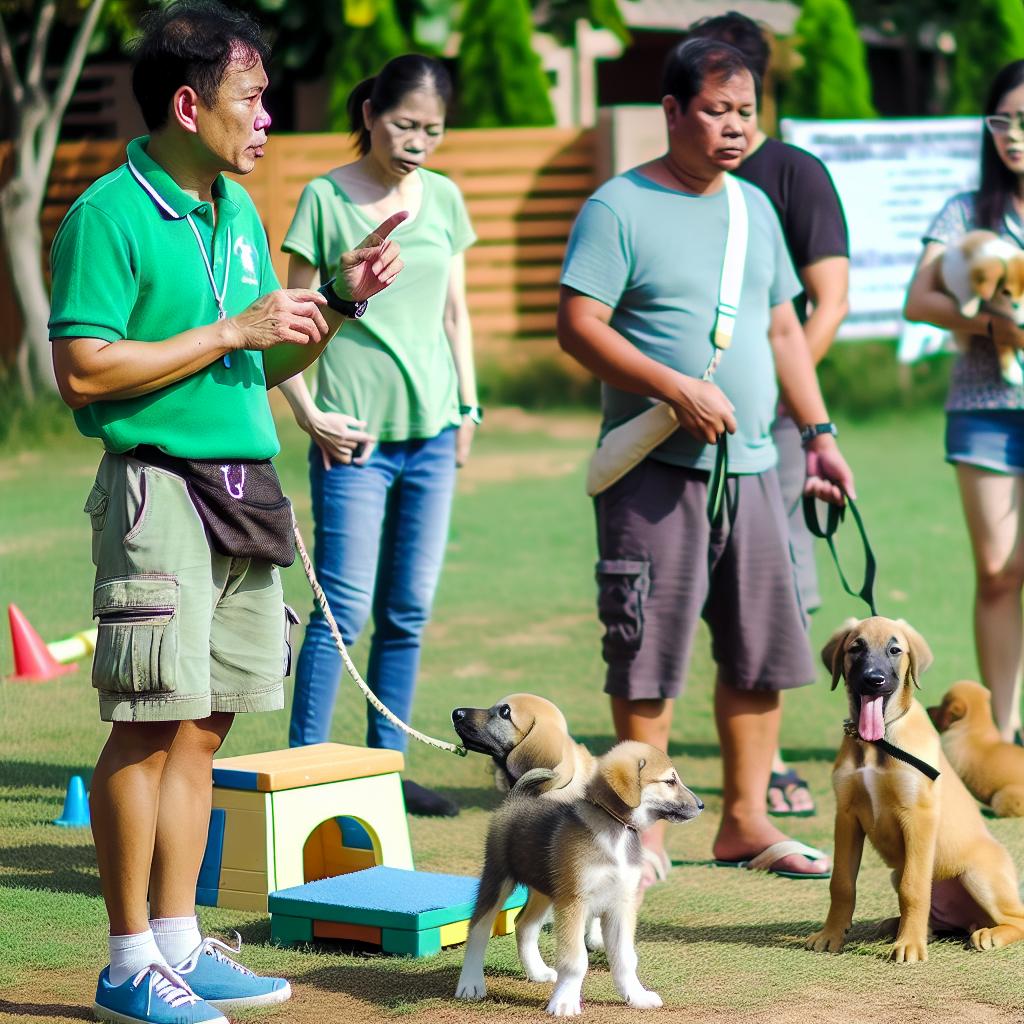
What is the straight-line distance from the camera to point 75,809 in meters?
5.38

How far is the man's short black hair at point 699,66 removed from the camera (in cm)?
479

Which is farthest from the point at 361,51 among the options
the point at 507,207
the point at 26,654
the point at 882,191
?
the point at 26,654

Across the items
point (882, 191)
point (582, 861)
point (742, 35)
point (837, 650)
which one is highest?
point (742, 35)

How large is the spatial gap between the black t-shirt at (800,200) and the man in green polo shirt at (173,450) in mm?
2363

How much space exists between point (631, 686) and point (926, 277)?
211cm

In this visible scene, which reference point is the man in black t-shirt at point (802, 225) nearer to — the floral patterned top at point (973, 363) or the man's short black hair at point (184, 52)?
the floral patterned top at point (973, 363)

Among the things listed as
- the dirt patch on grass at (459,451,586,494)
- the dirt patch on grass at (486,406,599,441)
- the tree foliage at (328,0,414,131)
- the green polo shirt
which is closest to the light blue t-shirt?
the green polo shirt

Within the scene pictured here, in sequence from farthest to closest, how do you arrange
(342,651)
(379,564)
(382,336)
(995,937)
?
(379,564) → (382,336) → (342,651) → (995,937)

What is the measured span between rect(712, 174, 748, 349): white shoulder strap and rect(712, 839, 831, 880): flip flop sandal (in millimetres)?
1461

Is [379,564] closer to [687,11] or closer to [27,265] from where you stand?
[27,265]

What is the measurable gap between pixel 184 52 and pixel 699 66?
1763 mm

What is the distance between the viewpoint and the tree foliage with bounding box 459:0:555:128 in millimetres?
16109

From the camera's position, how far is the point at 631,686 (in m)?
4.87

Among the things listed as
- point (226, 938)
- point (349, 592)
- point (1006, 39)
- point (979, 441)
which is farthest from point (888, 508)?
point (1006, 39)
